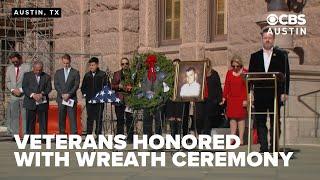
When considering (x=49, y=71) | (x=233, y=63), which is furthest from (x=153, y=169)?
(x=49, y=71)

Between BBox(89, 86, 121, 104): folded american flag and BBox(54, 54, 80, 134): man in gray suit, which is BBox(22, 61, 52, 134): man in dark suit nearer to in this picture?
BBox(54, 54, 80, 134): man in gray suit

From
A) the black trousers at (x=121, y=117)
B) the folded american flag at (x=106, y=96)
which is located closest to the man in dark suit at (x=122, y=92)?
the black trousers at (x=121, y=117)

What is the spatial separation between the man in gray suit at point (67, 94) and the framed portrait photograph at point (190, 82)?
396 cm

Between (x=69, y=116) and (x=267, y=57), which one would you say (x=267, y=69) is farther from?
(x=69, y=116)

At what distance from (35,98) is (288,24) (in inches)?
219

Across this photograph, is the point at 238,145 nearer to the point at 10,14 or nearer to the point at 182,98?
the point at 182,98

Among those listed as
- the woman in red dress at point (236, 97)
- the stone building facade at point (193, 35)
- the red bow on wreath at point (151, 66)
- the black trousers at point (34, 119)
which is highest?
the stone building facade at point (193, 35)

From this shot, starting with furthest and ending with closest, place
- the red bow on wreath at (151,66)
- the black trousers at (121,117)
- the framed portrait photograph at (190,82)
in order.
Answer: the black trousers at (121,117)
the red bow on wreath at (151,66)
the framed portrait photograph at (190,82)

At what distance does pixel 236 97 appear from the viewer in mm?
15570

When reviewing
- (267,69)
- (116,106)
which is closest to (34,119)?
(116,106)

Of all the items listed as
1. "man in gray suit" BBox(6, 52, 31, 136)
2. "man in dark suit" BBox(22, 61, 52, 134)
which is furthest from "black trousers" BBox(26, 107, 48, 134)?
"man in gray suit" BBox(6, 52, 31, 136)

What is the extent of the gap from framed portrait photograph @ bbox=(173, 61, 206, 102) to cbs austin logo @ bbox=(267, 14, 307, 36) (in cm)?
342

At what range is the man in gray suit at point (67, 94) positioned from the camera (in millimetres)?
16469

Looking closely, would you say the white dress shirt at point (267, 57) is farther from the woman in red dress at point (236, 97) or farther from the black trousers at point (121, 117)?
the black trousers at point (121, 117)
